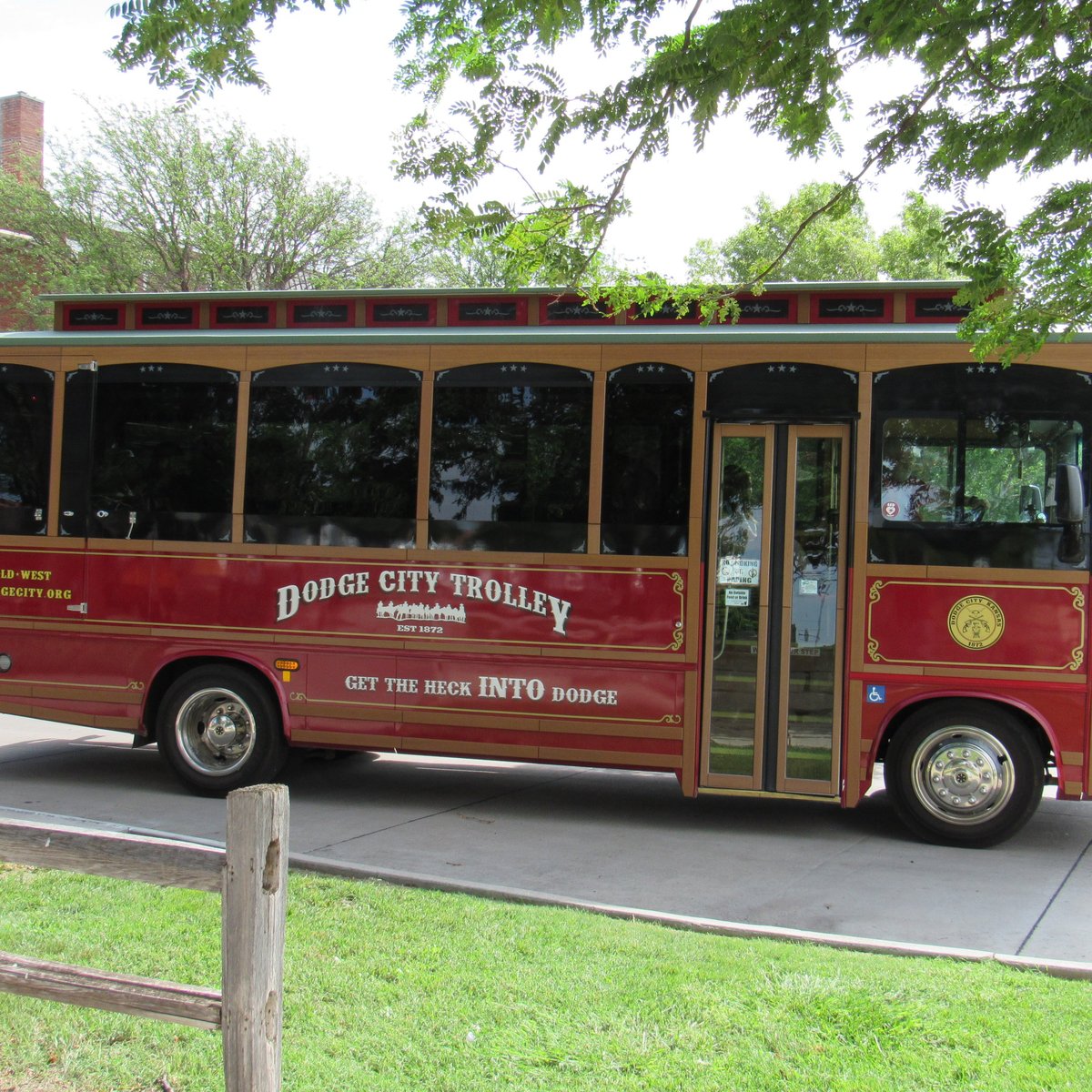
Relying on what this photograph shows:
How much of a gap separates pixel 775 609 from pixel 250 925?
17.2 feet

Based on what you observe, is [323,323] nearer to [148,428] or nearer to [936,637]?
[148,428]

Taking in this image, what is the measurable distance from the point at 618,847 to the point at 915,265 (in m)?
21.3

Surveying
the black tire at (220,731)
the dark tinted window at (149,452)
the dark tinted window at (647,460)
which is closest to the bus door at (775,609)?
the dark tinted window at (647,460)

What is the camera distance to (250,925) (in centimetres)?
295

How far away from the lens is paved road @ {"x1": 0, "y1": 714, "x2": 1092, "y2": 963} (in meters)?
6.07

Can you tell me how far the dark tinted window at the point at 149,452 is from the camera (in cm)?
856

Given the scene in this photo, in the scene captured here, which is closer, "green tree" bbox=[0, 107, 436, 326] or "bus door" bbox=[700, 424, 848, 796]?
"bus door" bbox=[700, 424, 848, 796]

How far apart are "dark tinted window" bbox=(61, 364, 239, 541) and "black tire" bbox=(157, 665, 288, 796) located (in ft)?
3.70

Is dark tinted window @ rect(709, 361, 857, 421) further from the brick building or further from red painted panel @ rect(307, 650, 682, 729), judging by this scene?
the brick building

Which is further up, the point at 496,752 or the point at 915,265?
→ the point at 915,265

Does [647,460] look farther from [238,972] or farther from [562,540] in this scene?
[238,972]

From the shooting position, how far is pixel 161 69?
5.20 metres

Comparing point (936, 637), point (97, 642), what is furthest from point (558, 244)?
point (97, 642)

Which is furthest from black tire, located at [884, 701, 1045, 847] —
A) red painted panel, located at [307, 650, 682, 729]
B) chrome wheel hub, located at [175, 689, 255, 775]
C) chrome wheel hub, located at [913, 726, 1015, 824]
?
chrome wheel hub, located at [175, 689, 255, 775]
